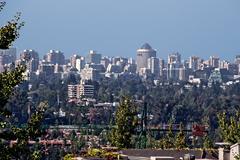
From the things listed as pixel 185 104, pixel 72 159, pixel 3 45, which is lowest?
pixel 72 159

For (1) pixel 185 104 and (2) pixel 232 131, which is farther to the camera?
(1) pixel 185 104

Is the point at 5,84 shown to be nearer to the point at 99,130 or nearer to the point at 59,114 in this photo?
the point at 99,130

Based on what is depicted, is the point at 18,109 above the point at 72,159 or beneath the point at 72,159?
above

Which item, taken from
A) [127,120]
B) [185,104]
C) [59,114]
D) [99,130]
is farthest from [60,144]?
[185,104]

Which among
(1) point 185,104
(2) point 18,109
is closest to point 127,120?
(2) point 18,109

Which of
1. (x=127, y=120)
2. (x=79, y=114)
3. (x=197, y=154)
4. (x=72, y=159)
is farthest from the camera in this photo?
(x=79, y=114)

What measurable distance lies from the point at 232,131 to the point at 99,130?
84809 millimetres

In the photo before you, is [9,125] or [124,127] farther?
[124,127]

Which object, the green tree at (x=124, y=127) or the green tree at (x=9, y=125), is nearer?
the green tree at (x=9, y=125)

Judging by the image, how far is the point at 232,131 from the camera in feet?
139

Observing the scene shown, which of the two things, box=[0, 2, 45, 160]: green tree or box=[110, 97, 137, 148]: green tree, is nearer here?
box=[0, 2, 45, 160]: green tree

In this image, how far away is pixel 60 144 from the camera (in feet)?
335

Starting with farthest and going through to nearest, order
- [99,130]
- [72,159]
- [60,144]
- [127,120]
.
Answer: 1. [99,130]
2. [60,144]
3. [127,120]
4. [72,159]

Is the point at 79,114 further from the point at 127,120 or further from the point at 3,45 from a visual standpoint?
the point at 3,45
